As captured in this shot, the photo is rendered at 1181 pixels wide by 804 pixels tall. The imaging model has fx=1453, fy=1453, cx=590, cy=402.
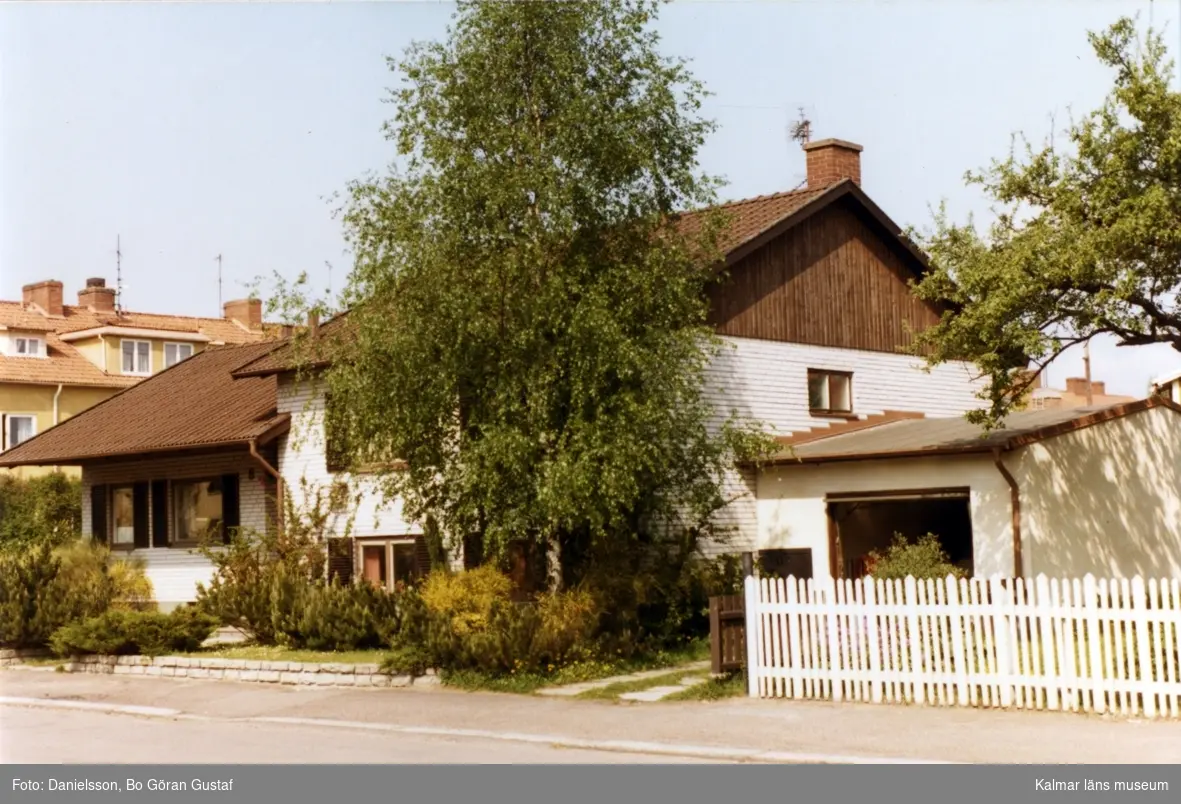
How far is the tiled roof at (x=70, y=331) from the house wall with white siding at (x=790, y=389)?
24.4 meters

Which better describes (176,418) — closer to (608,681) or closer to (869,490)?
(869,490)

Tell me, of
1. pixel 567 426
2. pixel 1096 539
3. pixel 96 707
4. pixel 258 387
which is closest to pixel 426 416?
pixel 567 426

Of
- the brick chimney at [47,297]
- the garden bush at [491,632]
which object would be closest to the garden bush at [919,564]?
the garden bush at [491,632]

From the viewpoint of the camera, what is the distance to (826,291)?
87.1ft

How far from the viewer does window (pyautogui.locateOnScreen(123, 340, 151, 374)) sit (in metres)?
51.8

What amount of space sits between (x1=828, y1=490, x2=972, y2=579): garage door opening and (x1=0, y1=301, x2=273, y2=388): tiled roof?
2569 cm

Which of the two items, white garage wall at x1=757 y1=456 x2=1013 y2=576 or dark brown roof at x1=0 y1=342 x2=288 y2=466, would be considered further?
dark brown roof at x1=0 y1=342 x2=288 y2=466

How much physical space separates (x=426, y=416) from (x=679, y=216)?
14.3 feet

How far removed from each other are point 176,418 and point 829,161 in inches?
569

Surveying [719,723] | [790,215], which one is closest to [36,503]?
[790,215]

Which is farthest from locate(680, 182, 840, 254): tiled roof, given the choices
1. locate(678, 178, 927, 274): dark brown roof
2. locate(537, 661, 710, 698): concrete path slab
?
locate(537, 661, 710, 698): concrete path slab

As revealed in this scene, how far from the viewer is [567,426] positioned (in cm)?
1750

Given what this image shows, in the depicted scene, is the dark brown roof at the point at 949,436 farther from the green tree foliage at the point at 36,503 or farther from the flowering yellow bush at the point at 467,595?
the green tree foliage at the point at 36,503

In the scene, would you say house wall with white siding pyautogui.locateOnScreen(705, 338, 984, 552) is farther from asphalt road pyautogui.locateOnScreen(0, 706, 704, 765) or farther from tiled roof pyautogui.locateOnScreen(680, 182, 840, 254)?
asphalt road pyautogui.locateOnScreen(0, 706, 704, 765)
